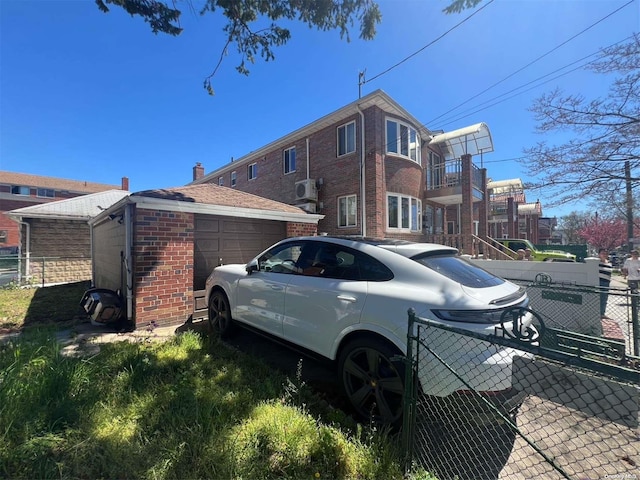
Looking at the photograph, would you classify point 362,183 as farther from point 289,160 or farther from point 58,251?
point 58,251

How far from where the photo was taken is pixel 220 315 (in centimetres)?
484

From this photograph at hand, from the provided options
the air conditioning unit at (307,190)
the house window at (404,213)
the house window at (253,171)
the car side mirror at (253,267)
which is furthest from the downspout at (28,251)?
the house window at (404,213)

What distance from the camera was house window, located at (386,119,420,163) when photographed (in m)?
12.5

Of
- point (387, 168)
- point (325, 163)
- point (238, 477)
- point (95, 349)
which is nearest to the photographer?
point (238, 477)

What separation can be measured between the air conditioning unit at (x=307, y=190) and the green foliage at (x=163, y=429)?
10776 millimetres

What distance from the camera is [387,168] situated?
12.2 metres

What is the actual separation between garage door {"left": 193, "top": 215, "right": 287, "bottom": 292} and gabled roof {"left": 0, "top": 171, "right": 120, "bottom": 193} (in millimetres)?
41968

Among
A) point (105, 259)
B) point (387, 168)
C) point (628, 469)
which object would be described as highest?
point (387, 168)

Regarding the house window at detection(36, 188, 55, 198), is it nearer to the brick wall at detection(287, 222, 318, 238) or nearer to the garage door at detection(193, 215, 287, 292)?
the garage door at detection(193, 215, 287, 292)

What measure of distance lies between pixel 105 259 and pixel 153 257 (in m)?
3.86

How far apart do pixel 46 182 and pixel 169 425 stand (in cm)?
4671

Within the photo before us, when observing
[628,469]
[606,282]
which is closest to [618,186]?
[606,282]

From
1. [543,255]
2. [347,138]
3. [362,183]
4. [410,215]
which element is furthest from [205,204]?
[543,255]

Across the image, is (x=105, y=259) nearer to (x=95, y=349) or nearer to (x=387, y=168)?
(x=95, y=349)
